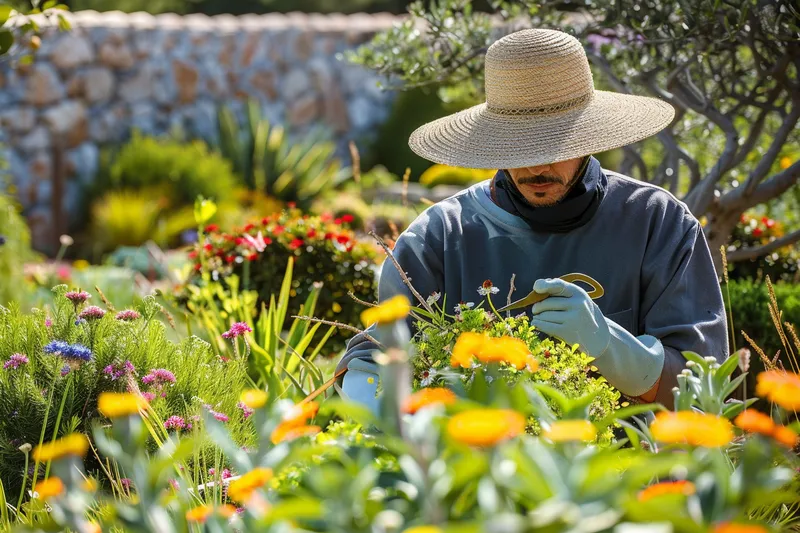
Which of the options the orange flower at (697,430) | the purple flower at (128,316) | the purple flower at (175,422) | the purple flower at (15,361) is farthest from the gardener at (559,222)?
the orange flower at (697,430)

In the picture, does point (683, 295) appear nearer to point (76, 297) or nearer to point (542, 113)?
point (542, 113)

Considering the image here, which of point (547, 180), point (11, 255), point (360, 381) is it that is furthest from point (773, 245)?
point (11, 255)

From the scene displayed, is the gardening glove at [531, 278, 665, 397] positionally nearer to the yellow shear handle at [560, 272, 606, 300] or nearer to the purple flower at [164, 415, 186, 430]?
the yellow shear handle at [560, 272, 606, 300]

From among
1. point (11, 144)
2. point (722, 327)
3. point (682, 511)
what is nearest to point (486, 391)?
point (682, 511)

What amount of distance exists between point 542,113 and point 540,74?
0.09 metres

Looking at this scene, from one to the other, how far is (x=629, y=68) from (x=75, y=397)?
2.54 metres

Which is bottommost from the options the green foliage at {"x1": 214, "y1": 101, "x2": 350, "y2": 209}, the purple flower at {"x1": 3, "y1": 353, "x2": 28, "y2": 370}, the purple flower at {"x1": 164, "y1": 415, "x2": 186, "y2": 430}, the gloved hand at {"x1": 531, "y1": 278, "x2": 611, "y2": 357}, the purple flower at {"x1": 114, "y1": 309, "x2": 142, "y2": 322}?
the green foliage at {"x1": 214, "y1": 101, "x2": 350, "y2": 209}

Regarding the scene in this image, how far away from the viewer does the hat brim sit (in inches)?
81.0

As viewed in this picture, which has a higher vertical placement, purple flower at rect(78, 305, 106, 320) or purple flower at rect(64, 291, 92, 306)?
purple flower at rect(64, 291, 92, 306)

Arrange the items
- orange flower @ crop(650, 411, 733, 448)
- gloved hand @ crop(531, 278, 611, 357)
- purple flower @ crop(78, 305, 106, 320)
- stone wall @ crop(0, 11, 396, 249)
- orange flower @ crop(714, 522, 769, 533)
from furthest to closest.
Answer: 1. stone wall @ crop(0, 11, 396, 249)
2. purple flower @ crop(78, 305, 106, 320)
3. gloved hand @ crop(531, 278, 611, 357)
4. orange flower @ crop(650, 411, 733, 448)
5. orange flower @ crop(714, 522, 769, 533)

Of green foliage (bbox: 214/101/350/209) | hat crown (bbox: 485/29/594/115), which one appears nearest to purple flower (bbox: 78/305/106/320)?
hat crown (bbox: 485/29/594/115)

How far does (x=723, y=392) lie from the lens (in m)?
1.31

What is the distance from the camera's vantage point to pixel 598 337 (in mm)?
1795

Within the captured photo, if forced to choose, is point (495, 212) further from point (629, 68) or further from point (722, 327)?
point (629, 68)
